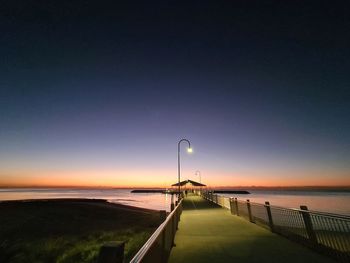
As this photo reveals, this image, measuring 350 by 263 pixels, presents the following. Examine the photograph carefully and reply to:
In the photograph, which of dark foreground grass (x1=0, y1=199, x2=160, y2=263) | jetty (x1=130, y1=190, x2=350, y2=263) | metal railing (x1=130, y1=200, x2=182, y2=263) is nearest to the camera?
metal railing (x1=130, y1=200, x2=182, y2=263)

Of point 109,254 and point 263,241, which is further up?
point 109,254

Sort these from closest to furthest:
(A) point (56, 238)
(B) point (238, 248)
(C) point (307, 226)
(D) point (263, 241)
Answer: (B) point (238, 248), (C) point (307, 226), (D) point (263, 241), (A) point (56, 238)

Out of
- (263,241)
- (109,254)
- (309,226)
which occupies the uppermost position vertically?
(309,226)

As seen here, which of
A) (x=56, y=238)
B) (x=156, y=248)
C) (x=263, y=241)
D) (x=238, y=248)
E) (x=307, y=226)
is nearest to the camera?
(x=156, y=248)

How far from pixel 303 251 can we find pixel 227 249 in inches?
84.5

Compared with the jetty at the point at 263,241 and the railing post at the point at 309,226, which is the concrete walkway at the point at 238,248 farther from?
the railing post at the point at 309,226

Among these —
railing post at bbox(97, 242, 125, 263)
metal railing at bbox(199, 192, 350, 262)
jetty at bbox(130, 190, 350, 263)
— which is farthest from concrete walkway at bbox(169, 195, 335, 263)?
railing post at bbox(97, 242, 125, 263)

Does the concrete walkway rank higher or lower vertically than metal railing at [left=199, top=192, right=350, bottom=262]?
lower

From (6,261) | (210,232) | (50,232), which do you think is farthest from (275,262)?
(50,232)

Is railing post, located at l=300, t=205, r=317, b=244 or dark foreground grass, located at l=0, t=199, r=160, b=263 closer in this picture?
railing post, located at l=300, t=205, r=317, b=244

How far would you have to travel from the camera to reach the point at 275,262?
642 cm

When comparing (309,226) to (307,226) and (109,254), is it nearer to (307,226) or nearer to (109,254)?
(307,226)

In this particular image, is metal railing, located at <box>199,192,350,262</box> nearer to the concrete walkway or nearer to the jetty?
the jetty

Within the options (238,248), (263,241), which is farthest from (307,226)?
(238,248)
